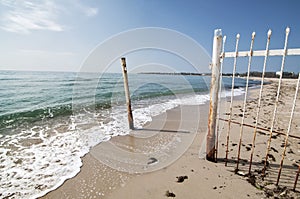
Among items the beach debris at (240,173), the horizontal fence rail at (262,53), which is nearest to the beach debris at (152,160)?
the beach debris at (240,173)

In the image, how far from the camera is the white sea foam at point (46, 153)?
3961mm

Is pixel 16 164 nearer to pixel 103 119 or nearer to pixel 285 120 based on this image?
pixel 103 119

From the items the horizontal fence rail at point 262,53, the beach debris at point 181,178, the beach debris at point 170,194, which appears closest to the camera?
the horizontal fence rail at point 262,53

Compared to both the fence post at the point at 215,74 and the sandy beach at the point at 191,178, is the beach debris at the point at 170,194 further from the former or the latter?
the fence post at the point at 215,74

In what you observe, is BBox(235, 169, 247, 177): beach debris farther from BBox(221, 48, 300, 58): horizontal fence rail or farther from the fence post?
BBox(221, 48, 300, 58): horizontal fence rail

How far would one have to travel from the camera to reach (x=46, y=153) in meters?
5.50

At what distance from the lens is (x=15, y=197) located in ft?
11.7

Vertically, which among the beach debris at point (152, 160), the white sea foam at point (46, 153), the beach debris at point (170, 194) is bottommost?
the white sea foam at point (46, 153)

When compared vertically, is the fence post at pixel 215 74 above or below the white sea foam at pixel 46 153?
above

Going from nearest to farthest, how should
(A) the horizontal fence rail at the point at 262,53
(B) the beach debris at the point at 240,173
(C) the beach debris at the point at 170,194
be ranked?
(A) the horizontal fence rail at the point at 262,53 → (C) the beach debris at the point at 170,194 → (B) the beach debris at the point at 240,173

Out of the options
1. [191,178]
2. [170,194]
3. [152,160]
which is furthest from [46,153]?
[191,178]

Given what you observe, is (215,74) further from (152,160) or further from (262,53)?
(152,160)

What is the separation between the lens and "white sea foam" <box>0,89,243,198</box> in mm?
3961

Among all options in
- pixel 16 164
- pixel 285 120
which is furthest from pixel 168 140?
pixel 285 120
